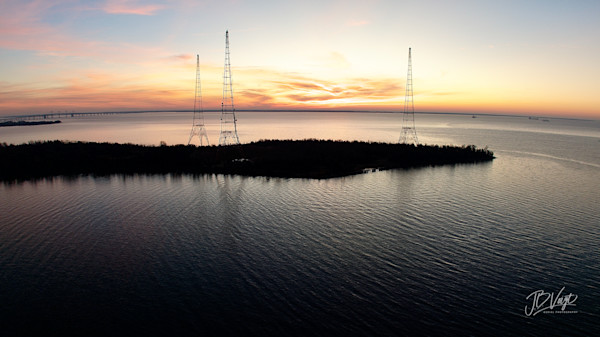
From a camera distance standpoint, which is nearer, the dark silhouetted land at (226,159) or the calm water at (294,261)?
the calm water at (294,261)

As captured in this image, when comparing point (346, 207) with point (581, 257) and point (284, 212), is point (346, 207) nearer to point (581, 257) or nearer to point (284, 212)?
point (284, 212)

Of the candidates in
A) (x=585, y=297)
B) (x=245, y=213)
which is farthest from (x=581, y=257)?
(x=245, y=213)

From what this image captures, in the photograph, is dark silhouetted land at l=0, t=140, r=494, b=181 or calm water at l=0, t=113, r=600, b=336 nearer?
calm water at l=0, t=113, r=600, b=336

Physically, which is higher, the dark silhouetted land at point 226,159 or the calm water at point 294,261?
the dark silhouetted land at point 226,159

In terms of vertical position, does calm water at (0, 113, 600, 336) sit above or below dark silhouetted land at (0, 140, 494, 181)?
below
